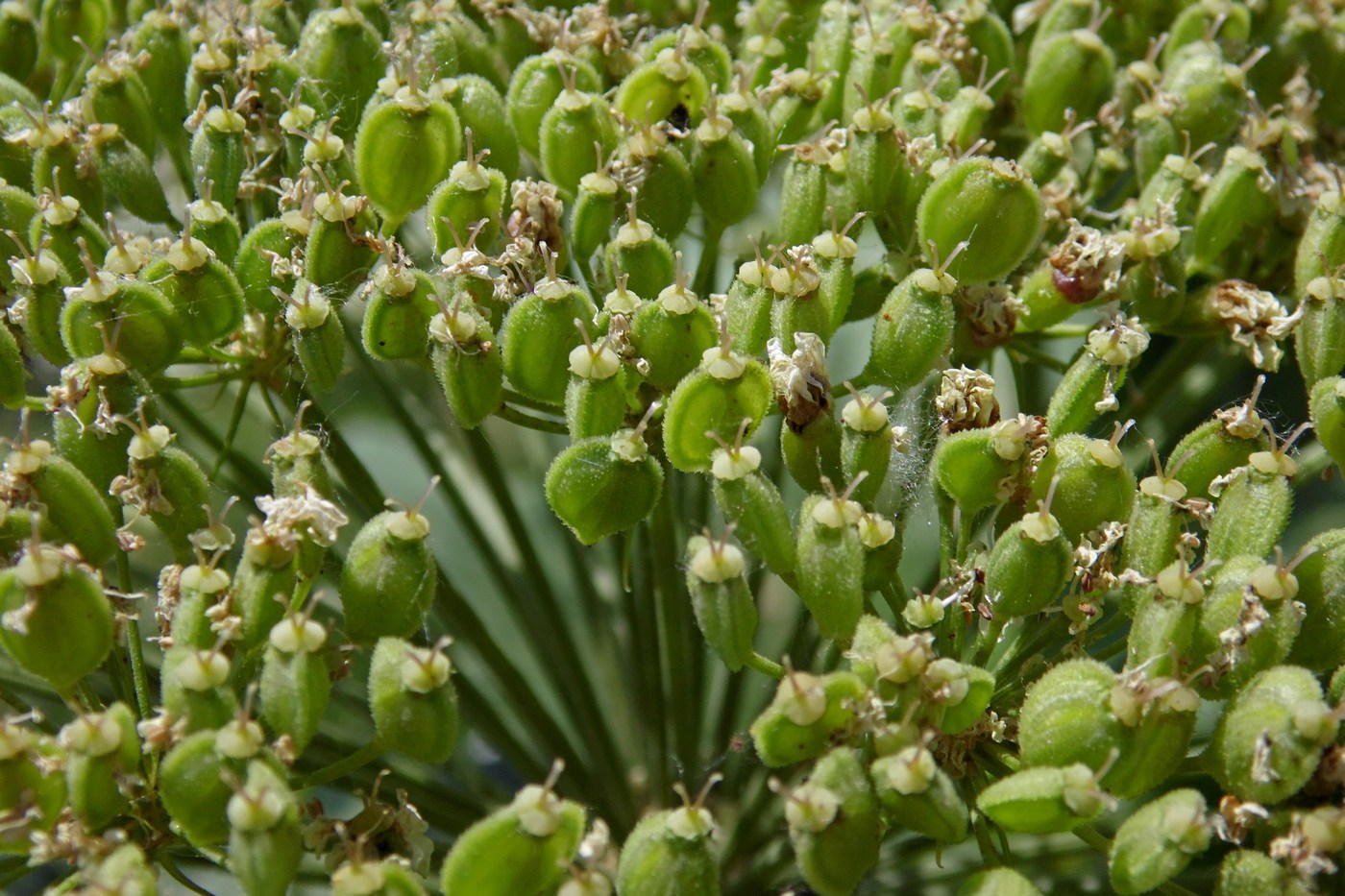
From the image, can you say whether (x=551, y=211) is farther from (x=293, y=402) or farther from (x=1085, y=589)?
(x=1085, y=589)

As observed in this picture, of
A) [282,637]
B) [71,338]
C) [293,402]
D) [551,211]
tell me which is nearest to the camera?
[282,637]

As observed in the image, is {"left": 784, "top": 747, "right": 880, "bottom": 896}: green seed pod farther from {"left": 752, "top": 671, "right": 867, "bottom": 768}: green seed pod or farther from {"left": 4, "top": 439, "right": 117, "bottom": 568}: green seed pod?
{"left": 4, "top": 439, "right": 117, "bottom": 568}: green seed pod

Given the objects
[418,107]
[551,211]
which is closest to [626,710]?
[551,211]

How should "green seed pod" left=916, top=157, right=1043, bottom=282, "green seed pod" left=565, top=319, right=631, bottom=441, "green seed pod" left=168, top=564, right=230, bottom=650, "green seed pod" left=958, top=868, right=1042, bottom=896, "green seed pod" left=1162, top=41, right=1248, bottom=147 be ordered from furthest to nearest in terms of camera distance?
1. "green seed pod" left=1162, top=41, right=1248, bottom=147
2. "green seed pod" left=916, top=157, right=1043, bottom=282
3. "green seed pod" left=565, top=319, right=631, bottom=441
4. "green seed pod" left=168, top=564, right=230, bottom=650
5. "green seed pod" left=958, top=868, right=1042, bottom=896

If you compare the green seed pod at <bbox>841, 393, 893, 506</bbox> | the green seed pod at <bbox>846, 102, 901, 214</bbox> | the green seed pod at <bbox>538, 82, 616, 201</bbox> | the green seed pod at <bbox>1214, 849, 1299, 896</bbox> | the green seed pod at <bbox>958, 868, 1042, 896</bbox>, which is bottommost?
the green seed pod at <bbox>1214, 849, 1299, 896</bbox>

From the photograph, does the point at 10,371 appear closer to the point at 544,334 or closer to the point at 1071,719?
the point at 544,334

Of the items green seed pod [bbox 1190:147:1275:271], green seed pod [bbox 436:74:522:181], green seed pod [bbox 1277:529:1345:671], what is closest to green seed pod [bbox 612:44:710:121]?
green seed pod [bbox 436:74:522:181]
